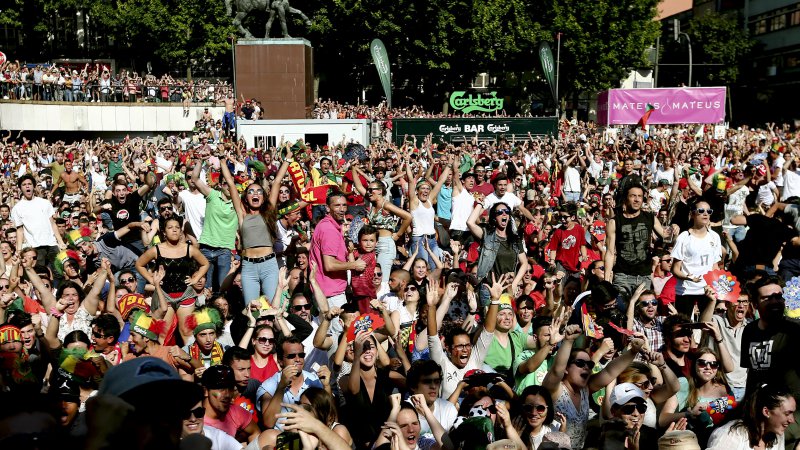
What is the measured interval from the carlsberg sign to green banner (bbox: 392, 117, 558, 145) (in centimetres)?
947

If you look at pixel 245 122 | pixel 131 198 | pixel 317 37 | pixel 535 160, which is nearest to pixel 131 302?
pixel 131 198

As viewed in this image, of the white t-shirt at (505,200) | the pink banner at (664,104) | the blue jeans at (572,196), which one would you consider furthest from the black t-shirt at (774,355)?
the pink banner at (664,104)

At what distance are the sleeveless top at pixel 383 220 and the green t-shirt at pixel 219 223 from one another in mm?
1463

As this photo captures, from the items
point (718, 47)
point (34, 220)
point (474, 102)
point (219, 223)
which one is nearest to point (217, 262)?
point (219, 223)

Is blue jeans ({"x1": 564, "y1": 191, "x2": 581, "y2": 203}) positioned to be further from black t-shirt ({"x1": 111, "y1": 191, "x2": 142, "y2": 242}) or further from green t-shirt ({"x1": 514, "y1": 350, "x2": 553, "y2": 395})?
green t-shirt ({"x1": 514, "y1": 350, "x2": 553, "y2": 395})

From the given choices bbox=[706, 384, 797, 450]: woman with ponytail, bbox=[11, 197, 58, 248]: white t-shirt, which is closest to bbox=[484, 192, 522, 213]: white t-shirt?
bbox=[11, 197, 58, 248]: white t-shirt

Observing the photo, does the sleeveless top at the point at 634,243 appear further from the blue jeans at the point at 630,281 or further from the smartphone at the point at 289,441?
the smartphone at the point at 289,441

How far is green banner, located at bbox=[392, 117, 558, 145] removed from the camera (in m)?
28.1

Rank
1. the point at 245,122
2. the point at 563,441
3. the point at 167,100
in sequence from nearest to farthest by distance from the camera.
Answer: the point at 563,441, the point at 245,122, the point at 167,100

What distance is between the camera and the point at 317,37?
174 feet

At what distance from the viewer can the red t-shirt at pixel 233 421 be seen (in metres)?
5.29

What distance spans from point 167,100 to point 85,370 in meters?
37.3

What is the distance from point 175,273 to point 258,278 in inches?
31.4

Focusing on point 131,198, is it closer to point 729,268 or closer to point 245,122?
point 729,268
